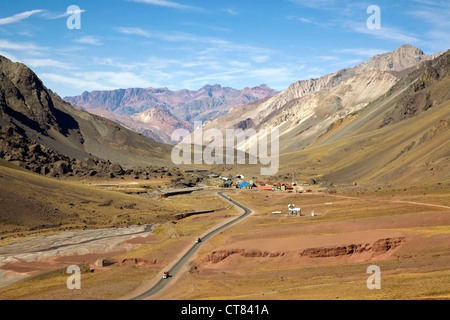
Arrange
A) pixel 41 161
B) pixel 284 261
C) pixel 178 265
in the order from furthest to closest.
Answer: pixel 41 161
pixel 178 265
pixel 284 261

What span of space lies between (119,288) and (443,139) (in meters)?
111

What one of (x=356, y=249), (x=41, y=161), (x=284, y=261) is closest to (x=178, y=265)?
(x=284, y=261)

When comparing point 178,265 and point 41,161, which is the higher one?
point 41,161

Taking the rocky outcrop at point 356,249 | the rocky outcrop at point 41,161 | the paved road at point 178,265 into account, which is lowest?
the paved road at point 178,265

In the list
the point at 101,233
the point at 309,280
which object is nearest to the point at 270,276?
the point at 309,280

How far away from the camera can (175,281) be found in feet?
175

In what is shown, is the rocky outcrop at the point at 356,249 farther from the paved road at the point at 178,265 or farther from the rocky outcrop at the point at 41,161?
the rocky outcrop at the point at 41,161

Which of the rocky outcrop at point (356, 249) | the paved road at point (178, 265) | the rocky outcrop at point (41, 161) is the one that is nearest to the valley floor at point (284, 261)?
the rocky outcrop at point (356, 249)

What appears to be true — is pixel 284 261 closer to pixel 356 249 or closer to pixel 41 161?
pixel 356 249

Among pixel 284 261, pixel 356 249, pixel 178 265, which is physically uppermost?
pixel 356 249

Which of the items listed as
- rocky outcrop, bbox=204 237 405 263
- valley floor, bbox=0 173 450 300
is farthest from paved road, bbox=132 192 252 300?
rocky outcrop, bbox=204 237 405 263

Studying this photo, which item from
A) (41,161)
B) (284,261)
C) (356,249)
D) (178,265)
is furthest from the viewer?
(41,161)
